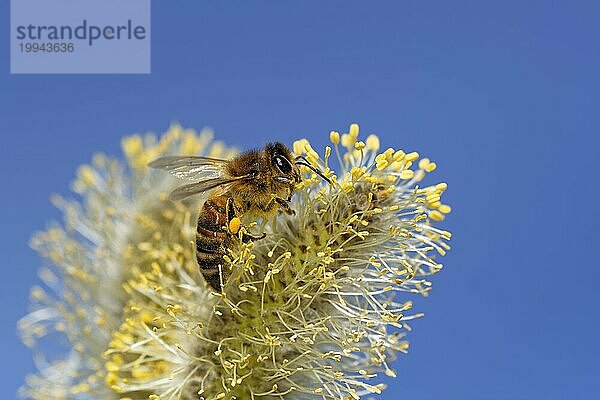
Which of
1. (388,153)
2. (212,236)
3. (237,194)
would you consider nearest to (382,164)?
(388,153)

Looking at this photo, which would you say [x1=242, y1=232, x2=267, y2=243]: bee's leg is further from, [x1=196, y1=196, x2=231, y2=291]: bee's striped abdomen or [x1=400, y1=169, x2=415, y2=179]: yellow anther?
[x1=400, y1=169, x2=415, y2=179]: yellow anther

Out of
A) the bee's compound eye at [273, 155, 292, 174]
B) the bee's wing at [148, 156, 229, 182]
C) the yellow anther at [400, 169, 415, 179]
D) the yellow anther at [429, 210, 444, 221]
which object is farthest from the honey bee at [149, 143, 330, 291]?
the yellow anther at [429, 210, 444, 221]

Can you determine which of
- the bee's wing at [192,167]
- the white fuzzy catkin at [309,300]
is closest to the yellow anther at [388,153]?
the white fuzzy catkin at [309,300]

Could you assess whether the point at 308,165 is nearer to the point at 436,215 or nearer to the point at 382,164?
the point at 382,164

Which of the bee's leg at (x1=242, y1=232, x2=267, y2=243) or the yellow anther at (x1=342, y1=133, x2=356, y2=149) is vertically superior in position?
the yellow anther at (x1=342, y1=133, x2=356, y2=149)

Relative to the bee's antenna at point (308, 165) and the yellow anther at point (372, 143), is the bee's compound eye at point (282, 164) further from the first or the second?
the yellow anther at point (372, 143)

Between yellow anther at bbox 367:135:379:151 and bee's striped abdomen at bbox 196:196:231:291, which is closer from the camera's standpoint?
bee's striped abdomen at bbox 196:196:231:291
